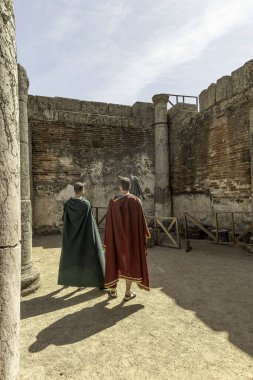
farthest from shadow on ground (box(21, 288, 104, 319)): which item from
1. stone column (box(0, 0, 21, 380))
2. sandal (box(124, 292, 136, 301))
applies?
stone column (box(0, 0, 21, 380))

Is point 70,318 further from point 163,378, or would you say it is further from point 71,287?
point 163,378

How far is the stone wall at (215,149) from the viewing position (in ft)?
21.5

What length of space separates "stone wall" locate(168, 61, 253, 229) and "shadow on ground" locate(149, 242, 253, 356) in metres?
1.65

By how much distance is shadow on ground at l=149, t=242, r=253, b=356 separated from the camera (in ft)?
9.62

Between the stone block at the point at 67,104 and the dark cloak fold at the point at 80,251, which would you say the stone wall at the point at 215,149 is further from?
the dark cloak fold at the point at 80,251

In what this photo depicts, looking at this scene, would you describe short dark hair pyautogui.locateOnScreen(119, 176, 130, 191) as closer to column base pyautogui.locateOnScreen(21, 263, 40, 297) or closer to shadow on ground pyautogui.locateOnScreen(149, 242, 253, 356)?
shadow on ground pyautogui.locateOnScreen(149, 242, 253, 356)

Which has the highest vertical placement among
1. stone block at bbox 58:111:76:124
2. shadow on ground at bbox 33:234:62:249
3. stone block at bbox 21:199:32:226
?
stone block at bbox 58:111:76:124

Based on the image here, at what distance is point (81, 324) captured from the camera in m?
3.00

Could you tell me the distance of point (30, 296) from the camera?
3930 mm

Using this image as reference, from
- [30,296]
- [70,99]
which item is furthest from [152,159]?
[30,296]

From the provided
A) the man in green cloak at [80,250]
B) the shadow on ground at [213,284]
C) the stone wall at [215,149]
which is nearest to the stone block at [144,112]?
the stone wall at [215,149]

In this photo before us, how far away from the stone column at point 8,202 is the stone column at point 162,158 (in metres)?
8.59

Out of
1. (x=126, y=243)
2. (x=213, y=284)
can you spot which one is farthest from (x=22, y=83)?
(x=213, y=284)

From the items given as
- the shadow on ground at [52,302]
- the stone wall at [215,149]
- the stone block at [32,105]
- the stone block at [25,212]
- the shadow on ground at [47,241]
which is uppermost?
the stone block at [32,105]
